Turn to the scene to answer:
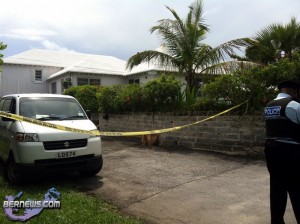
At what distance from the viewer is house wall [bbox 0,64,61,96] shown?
2650cm

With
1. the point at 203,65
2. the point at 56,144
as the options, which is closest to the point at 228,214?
the point at 56,144

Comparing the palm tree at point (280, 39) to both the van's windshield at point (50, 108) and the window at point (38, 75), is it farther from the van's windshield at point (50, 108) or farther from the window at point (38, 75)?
the window at point (38, 75)

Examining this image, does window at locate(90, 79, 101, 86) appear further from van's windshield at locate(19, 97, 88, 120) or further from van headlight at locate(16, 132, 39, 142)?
van headlight at locate(16, 132, 39, 142)

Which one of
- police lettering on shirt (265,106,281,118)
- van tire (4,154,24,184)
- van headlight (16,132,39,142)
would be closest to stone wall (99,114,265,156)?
police lettering on shirt (265,106,281,118)

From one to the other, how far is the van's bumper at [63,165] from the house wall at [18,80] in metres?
22.5

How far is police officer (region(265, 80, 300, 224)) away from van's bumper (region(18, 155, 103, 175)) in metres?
3.72

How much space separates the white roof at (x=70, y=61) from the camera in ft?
78.1

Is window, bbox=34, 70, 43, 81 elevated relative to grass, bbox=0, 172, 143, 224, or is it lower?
elevated

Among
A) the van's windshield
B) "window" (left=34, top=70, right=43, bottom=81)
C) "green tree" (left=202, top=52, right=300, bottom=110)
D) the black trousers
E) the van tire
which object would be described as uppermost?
"window" (left=34, top=70, right=43, bottom=81)

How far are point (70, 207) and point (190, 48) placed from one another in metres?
9.42

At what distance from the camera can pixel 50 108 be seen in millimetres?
7195

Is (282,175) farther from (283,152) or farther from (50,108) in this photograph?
(50,108)

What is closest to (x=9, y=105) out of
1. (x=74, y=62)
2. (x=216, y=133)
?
(x=216, y=133)

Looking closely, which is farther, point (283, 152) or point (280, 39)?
point (280, 39)
